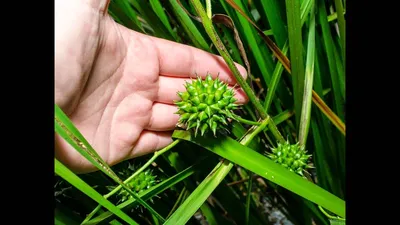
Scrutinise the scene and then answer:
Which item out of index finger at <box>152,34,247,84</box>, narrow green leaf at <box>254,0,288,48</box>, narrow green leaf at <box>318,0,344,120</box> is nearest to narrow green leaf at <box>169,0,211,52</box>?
index finger at <box>152,34,247,84</box>

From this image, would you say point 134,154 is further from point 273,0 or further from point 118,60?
point 273,0

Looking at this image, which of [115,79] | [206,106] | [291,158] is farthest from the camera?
[115,79]

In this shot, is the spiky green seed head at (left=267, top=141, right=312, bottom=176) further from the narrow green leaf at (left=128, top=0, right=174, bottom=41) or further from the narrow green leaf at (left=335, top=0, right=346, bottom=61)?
the narrow green leaf at (left=128, top=0, right=174, bottom=41)

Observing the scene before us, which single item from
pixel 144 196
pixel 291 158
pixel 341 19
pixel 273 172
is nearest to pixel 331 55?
pixel 341 19

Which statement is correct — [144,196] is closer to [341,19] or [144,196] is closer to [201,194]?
[201,194]

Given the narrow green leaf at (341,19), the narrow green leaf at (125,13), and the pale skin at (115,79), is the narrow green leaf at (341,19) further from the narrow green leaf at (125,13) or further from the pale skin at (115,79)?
the narrow green leaf at (125,13)
